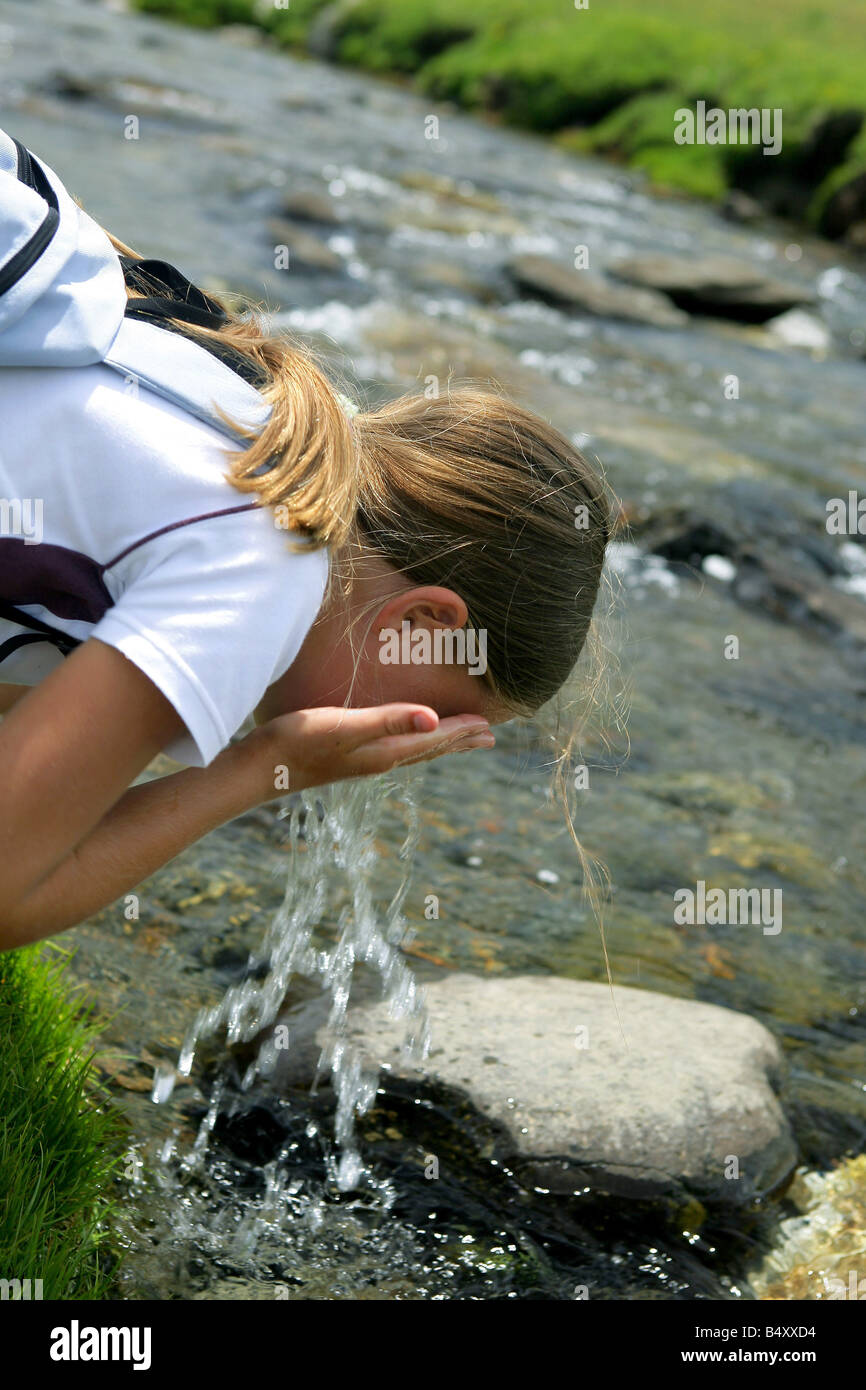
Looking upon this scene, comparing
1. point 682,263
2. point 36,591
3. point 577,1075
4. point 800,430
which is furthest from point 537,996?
point 682,263

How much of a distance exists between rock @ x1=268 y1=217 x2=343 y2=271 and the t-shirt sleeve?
1128cm

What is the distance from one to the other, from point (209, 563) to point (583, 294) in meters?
13.1

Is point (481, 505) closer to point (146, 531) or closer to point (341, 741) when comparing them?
point (341, 741)

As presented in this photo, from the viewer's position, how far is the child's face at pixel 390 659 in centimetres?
276

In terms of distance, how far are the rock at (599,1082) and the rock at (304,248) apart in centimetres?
1020

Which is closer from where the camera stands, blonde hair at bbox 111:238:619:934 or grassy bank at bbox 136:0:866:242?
blonde hair at bbox 111:238:619:934

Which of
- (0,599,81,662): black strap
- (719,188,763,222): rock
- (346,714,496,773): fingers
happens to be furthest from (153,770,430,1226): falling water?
(719,188,763,222): rock

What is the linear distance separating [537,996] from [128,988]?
3.93ft

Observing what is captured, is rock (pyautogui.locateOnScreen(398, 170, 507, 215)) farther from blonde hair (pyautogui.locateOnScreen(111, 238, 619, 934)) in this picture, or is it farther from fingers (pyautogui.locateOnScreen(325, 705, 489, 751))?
fingers (pyautogui.locateOnScreen(325, 705, 489, 751))

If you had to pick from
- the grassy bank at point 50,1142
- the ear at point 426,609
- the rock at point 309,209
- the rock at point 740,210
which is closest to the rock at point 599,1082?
the grassy bank at point 50,1142

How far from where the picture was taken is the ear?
2.75m

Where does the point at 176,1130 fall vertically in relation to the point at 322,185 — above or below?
below

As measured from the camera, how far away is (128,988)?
4129mm

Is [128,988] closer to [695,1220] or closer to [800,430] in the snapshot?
[695,1220]
